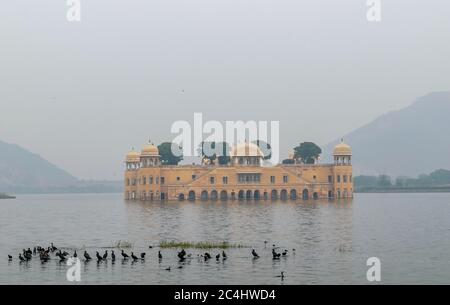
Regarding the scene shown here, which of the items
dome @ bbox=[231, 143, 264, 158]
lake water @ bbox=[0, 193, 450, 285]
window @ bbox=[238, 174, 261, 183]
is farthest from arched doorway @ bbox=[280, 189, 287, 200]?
lake water @ bbox=[0, 193, 450, 285]

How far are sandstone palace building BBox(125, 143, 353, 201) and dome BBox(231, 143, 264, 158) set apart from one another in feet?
1.27

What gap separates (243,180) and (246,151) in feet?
18.2

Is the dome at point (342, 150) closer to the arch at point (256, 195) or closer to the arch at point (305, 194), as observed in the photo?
the arch at point (305, 194)

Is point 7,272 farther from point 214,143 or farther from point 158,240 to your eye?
point 214,143

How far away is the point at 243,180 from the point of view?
131500mm

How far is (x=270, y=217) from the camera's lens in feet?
268

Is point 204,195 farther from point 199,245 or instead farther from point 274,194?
point 199,245

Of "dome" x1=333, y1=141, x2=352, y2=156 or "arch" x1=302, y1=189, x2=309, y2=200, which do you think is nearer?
"arch" x1=302, y1=189, x2=309, y2=200

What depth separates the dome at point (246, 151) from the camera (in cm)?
13438

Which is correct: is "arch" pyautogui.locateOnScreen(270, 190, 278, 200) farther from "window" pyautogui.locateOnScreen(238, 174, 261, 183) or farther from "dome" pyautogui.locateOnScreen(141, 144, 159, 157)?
"dome" pyautogui.locateOnScreen(141, 144, 159, 157)

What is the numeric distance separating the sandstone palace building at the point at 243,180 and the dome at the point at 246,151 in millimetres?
386

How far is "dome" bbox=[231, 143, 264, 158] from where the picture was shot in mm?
134375
